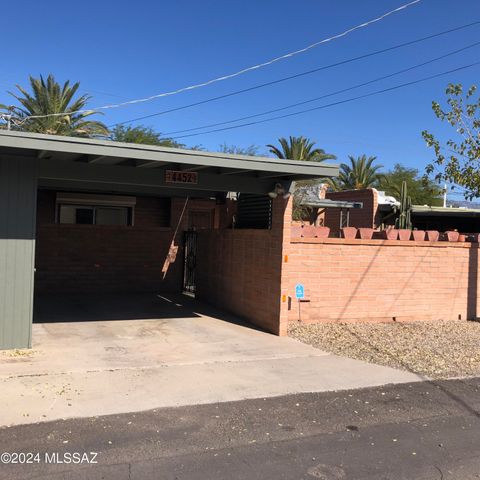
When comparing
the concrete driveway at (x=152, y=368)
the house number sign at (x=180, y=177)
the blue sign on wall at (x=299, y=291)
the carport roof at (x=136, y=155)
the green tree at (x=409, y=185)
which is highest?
the green tree at (x=409, y=185)

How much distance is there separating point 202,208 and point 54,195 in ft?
14.7

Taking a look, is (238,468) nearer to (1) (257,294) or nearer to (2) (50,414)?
(2) (50,414)

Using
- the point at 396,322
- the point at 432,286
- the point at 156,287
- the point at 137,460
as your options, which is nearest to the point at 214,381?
the point at 137,460

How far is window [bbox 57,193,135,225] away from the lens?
16266 millimetres

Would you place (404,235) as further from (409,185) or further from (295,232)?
(409,185)

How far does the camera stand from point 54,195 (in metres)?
15.9

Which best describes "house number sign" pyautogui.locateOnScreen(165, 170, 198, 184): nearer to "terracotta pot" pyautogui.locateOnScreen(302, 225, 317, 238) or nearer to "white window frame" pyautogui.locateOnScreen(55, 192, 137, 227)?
"terracotta pot" pyautogui.locateOnScreen(302, 225, 317, 238)

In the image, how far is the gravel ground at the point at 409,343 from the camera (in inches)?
323

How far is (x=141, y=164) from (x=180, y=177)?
32.1 inches

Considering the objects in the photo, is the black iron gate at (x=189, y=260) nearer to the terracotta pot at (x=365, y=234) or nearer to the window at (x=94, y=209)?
the window at (x=94, y=209)

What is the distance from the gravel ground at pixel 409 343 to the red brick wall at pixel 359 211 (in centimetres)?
1022

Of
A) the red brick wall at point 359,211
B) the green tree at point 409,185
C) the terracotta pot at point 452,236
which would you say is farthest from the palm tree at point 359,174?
the terracotta pot at point 452,236

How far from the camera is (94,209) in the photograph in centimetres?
1702

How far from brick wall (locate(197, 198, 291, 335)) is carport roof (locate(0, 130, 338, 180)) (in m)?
1.07
